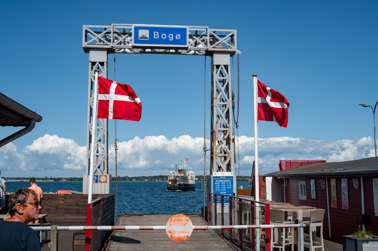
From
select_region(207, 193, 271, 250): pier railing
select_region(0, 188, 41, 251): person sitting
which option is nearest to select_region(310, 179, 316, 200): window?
select_region(207, 193, 271, 250): pier railing

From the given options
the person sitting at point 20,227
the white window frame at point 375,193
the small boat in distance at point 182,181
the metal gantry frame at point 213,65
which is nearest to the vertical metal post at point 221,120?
Result: the metal gantry frame at point 213,65

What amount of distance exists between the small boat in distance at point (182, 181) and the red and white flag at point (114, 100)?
120769mm

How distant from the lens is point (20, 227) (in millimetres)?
3379

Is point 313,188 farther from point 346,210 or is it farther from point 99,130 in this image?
point 99,130

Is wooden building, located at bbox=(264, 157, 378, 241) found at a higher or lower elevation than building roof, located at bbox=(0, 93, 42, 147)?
lower

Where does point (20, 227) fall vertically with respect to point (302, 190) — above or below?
above

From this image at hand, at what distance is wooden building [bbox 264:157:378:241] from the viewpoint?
12.2 m

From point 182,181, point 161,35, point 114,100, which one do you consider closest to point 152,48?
point 161,35

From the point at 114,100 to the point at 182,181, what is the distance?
421 feet

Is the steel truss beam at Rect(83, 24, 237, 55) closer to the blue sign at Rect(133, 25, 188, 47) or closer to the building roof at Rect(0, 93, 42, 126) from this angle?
the blue sign at Rect(133, 25, 188, 47)

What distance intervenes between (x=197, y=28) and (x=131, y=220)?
9.31m

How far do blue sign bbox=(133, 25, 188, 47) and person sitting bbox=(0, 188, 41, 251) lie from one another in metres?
15.4

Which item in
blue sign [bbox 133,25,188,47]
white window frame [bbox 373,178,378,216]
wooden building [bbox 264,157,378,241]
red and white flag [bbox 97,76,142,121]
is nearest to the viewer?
red and white flag [bbox 97,76,142,121]

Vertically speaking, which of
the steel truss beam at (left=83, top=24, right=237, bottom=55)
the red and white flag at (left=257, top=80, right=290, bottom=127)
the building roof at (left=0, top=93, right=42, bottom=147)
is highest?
the steel truss beam at (left=83, top=24, right=237, bottom=55)
